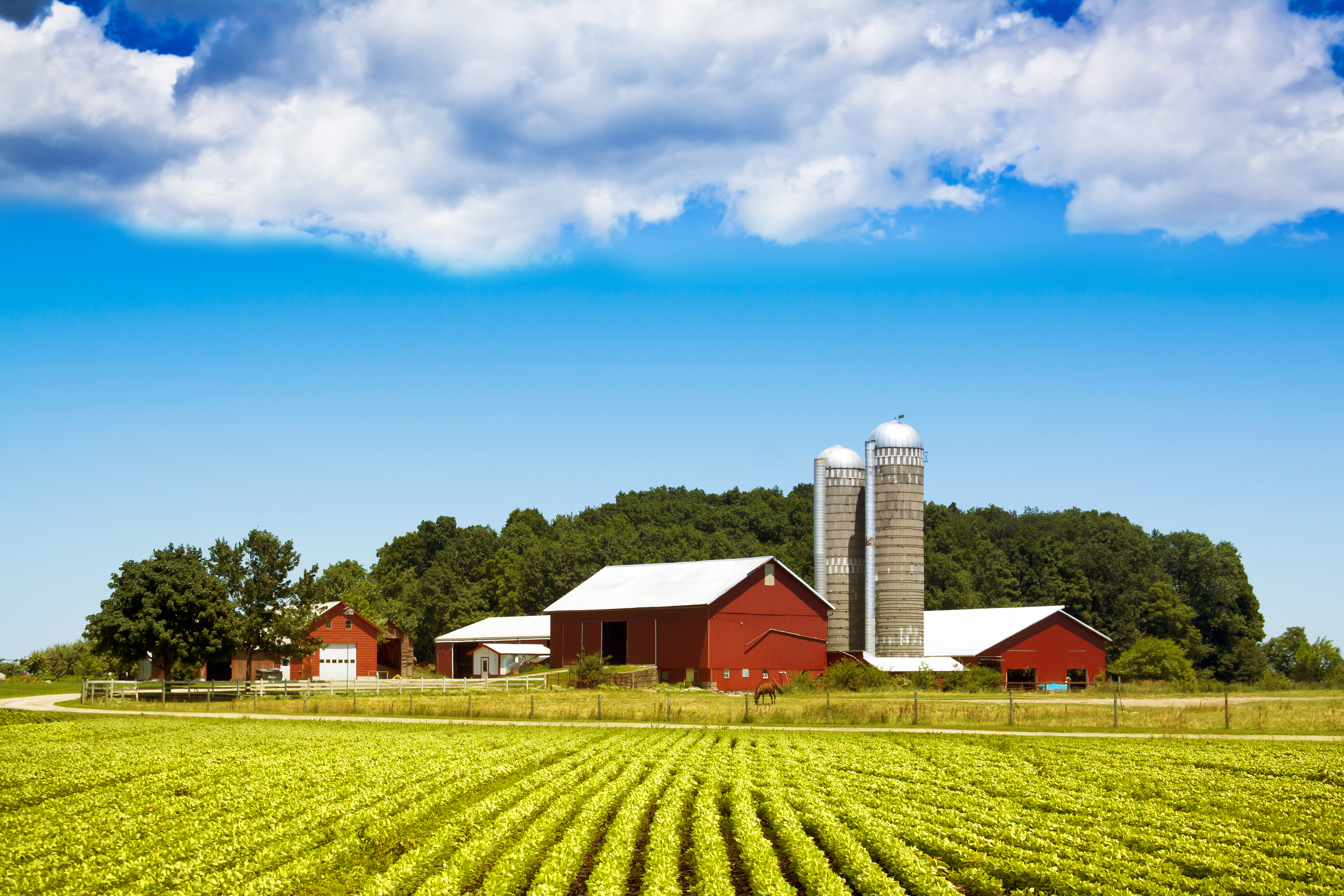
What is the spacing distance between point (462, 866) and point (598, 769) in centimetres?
832

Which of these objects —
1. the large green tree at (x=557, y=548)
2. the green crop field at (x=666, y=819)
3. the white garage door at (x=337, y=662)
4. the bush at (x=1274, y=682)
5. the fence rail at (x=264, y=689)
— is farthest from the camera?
the large green tree at (x=557, y=548)

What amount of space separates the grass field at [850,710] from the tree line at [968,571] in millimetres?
15028

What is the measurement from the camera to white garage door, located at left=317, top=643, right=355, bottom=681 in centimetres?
7031

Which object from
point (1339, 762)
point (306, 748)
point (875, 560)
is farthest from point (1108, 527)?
point (306, 748)

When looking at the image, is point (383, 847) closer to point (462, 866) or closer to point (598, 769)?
point (462, 866)

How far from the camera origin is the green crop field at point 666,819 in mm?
12266

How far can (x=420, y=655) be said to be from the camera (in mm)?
103000

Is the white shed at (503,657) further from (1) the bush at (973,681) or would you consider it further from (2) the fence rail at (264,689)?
(1) the bush at (973,681)

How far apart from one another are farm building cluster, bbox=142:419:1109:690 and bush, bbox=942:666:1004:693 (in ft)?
4.21

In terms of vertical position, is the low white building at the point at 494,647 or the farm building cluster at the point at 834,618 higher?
the farm building cluster at the point at 834,618

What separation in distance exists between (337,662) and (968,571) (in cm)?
6388

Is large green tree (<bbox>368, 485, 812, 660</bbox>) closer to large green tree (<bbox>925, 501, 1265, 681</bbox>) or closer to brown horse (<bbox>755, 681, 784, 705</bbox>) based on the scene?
large green tree (<bbox>925, 501, 1265, 681</bbox>)

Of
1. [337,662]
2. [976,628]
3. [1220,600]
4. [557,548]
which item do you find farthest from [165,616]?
[1220,600]

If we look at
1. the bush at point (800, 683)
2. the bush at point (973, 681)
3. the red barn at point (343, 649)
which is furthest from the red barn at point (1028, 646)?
the red barn at point (343, 649)
